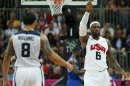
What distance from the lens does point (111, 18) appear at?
2031cm

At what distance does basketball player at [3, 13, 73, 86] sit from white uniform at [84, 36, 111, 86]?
306 centimetres

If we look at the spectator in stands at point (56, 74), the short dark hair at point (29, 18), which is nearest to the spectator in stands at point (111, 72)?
the spectator in stands at point (56, 74)

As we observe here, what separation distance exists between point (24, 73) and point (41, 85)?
0.40 meters

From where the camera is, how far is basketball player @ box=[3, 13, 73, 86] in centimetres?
943

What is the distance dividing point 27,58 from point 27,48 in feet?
0.62

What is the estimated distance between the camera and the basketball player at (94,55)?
40.7 ft

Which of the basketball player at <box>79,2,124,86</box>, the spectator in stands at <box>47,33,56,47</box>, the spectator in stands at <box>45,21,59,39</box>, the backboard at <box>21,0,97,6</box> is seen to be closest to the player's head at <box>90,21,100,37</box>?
the basketball player at <box>79,2,124,86</box>

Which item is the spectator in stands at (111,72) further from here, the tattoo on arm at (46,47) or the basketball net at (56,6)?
the tattoo on arm at (46,47)

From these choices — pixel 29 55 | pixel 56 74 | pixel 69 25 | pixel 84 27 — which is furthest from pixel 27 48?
pixel 69 25

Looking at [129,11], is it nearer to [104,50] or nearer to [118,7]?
[118,7]

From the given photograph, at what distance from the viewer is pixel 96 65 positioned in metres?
12.5

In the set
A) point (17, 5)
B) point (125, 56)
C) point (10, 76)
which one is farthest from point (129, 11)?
point (10, 76)

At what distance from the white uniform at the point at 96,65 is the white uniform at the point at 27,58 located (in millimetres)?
3093

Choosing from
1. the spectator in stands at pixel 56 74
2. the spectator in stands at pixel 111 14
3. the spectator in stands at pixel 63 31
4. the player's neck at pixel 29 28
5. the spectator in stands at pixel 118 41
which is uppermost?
the player's neck at pixel 29 28
